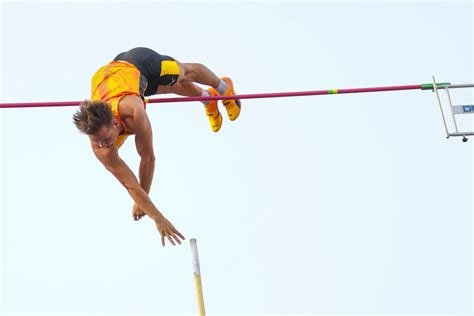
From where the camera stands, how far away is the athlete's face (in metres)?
6.71

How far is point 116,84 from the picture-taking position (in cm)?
734

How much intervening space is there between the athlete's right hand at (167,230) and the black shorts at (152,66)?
5.43ft

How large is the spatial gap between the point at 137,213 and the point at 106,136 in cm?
110

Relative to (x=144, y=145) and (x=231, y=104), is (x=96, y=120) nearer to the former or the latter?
(x=144, y=145)

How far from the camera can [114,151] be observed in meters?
7.05

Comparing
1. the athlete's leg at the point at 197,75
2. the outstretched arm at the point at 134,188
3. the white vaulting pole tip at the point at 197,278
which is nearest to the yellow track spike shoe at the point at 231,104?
the athlete's leg at the point at 197,75

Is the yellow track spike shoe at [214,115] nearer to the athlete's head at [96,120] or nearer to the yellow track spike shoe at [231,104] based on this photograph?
the yellow track spike shoe at [231,104]

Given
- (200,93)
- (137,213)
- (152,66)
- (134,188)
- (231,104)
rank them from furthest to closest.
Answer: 1. (231,104)
2. (200,93)
3. (152,66)
4. (137,213)
5. (134,188)

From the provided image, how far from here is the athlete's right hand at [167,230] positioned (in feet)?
22.2

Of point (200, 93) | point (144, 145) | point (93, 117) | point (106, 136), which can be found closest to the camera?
point (93, 117)

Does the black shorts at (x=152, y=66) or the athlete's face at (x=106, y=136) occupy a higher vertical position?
the black shorts at (x=152, y=66)

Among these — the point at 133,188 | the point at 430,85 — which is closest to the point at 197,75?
the point at 133,188

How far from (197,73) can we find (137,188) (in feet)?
6.66

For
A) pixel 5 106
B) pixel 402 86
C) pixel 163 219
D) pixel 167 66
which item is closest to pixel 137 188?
pixel 163 219
